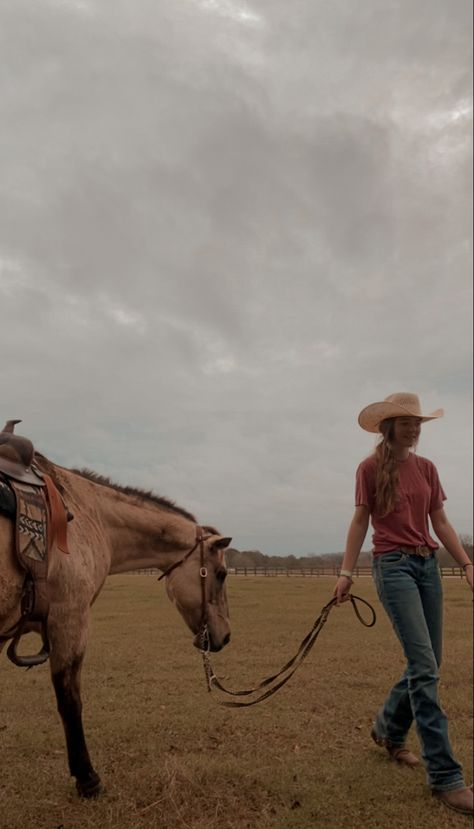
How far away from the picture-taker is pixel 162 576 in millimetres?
5113

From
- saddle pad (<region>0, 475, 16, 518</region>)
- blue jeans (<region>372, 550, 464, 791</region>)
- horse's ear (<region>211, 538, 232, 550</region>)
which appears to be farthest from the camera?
horse's ear (<region>211, 538, 232, 550</region>)

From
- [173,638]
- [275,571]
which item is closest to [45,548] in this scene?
[173,638]

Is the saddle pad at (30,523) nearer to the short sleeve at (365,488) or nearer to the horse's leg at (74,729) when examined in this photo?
the horse's leg at (74,729)

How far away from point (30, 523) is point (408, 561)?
2848mm

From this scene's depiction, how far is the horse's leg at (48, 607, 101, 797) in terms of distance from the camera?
3.85 meters

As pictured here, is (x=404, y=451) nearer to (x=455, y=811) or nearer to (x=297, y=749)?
(x=455, y=811)

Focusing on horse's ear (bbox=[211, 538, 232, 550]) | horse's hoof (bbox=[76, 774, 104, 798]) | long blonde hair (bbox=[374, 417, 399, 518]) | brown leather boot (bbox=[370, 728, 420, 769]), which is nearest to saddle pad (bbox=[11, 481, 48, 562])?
horse's hoof (bbox=[76, 774, 104, 798])

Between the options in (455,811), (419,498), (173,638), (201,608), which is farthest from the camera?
(173,638)

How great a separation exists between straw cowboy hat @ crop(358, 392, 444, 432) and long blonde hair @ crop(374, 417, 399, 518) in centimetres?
11

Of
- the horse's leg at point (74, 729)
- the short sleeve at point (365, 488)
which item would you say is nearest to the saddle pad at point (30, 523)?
the horse's leg at point (74, 729)

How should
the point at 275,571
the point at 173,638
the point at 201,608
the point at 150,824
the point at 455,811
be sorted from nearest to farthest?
the point at 150,824, the point at 455,811, the point at 201,608, the point at 173,638, the point at 275,571

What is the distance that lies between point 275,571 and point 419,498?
169ft

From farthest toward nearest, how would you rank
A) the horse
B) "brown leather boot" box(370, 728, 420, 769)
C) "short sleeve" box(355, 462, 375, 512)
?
"brown leather boot" box(370, 728, 420, 769) < "short sleeve" box(355, 462, 375, 512) < the horse

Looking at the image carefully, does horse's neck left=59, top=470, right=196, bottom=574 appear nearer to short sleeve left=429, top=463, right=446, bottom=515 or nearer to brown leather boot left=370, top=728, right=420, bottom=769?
short sleeve left=429, top=463, right=446, bottom=515
